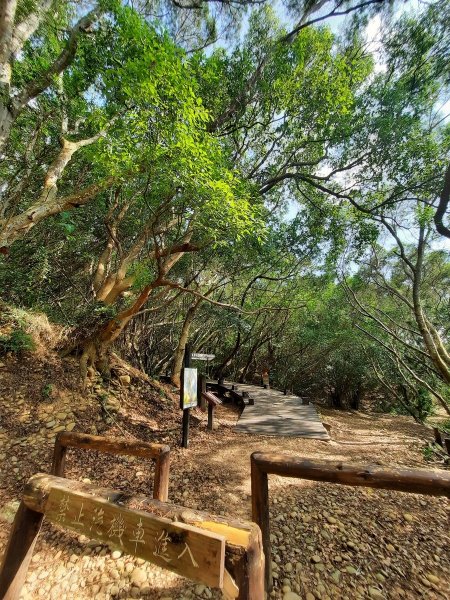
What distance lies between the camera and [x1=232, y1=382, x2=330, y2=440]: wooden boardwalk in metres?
5.56

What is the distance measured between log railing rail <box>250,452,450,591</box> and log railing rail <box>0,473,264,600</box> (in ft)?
2.18

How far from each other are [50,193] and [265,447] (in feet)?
18.3

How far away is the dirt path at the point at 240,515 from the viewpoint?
1.93 meters

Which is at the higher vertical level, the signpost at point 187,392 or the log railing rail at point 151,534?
the signpost at point 187,392

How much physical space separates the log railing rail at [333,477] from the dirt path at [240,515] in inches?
23.0

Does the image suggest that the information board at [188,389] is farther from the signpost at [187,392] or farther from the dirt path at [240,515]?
the dirt path at [240,515]

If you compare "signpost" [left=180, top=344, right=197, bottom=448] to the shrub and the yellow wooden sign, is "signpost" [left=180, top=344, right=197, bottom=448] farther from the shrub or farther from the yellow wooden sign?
the shrub

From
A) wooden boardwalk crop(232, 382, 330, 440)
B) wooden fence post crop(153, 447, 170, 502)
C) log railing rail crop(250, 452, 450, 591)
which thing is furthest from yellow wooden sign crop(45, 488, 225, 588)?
wooden boardwalk crop(232, 382, 330, 440)

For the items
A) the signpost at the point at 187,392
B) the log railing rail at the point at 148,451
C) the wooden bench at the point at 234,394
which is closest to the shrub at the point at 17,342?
the signpost at the point at 187,392

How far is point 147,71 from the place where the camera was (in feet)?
10.8

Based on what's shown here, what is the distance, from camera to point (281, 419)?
6539mm

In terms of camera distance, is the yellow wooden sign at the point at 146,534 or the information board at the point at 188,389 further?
the information board at the point at 188,389

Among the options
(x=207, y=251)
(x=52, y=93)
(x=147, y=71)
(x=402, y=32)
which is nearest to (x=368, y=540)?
(x=147, y=71)

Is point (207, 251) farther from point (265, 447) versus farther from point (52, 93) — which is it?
point (265, 447)
